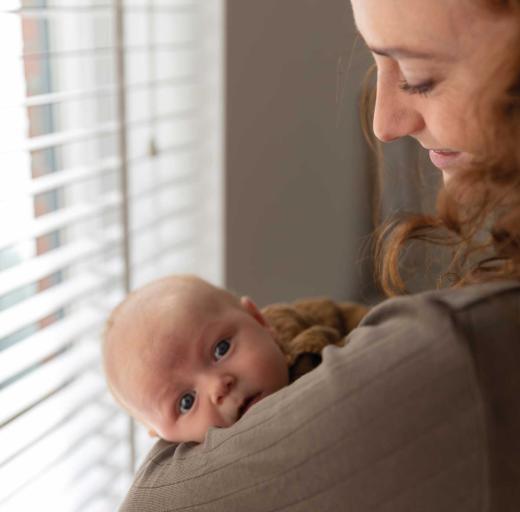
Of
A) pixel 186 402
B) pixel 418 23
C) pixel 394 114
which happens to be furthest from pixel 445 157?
pixel 186 402

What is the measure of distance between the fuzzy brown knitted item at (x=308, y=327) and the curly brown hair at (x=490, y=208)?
15cm

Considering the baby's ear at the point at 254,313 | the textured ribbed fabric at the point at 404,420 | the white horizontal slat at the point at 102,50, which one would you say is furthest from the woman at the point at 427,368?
the white horizontal slat at the point at 102,50

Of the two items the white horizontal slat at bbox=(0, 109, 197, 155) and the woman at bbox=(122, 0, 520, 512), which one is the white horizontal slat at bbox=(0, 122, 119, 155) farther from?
the woman at bbox=(122, 0, 520, 512)

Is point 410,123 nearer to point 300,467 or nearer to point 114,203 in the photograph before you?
point 300,467

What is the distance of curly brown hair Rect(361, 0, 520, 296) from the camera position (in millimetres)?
669

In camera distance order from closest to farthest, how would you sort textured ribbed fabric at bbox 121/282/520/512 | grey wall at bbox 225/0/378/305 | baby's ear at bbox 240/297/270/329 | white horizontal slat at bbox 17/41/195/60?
textured ribbed fabric at bbox 121/282/520/512 → baby's ear at bbox 240/297/270/329 → white horizontal slat at bbox 17/41/195/60 → grey wall at bbox 225/0/378/305

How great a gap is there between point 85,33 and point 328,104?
0.66 metres

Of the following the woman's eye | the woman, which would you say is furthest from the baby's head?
the woman's eye

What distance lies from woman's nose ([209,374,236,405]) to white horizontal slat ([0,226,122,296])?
378 mm

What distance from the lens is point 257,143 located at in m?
1.83

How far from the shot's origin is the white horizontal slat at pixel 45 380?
1242mm

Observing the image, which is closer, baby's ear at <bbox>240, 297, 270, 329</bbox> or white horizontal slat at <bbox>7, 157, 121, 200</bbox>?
baby's ear at <bbox>240, 297, 270, 329</bbox>

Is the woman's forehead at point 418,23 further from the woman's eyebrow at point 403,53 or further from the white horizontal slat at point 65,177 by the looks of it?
the white horizontal slat at point 65,177

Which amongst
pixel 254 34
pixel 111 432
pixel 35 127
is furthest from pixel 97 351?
pixel 254 34
